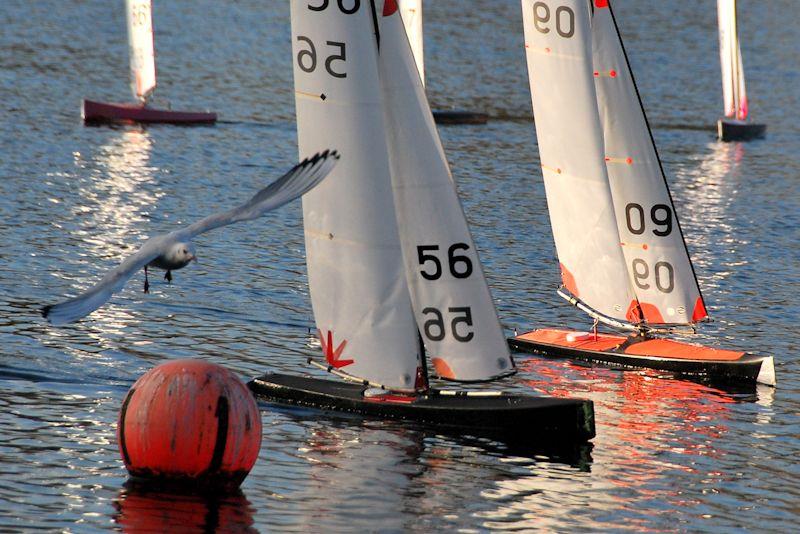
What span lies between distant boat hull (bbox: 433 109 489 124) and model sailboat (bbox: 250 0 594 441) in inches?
1782

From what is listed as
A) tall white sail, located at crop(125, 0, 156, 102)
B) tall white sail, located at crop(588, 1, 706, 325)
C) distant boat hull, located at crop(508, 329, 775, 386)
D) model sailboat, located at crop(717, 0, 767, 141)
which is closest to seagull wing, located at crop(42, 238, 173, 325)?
distant boat hull, located at crop(508, 329, 775, 386)

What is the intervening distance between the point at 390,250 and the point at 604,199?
25.6ft

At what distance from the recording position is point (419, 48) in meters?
65.0

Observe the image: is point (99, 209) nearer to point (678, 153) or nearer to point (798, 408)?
point (798, 408)

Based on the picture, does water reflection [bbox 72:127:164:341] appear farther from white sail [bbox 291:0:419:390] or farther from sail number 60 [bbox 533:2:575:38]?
sail number 60 [bbox 533:2:575:38]

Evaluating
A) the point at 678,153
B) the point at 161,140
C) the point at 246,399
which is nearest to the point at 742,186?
the point at 678,153

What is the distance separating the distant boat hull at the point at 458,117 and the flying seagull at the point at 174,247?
49472 millimetres

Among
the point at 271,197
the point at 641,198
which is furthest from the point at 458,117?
the point at 271,197

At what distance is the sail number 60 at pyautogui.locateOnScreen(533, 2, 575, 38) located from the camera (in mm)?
30578

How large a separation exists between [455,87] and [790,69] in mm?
28856

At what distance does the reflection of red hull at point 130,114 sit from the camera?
2608 inches

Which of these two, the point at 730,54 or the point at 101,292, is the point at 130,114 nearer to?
the point at 730,54

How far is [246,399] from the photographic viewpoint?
20.7 metres

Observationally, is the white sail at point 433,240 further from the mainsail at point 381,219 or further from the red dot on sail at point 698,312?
the red dot on sail at point 698,312
